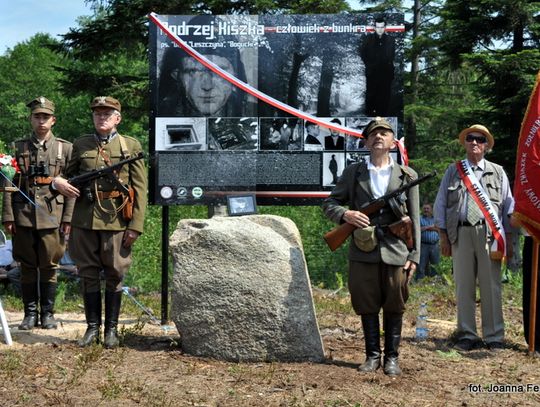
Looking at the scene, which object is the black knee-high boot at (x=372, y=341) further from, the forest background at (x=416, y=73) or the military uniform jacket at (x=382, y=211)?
the forest background at (x=416, y=73)

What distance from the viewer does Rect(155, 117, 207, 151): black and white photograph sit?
7.52 meters

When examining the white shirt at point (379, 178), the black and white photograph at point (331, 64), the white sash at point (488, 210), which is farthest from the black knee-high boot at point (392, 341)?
the black and white photograph at point (331, 64)

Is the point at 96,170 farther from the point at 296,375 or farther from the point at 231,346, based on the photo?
the point at 296,375

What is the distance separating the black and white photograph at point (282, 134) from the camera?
750cm

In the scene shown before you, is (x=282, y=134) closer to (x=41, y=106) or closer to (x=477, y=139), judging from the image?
(x=477, y=139)

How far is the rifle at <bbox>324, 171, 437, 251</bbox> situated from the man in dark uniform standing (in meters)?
1.92

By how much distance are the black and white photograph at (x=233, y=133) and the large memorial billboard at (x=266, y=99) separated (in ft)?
0.03

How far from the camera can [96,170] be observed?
21.2 ft

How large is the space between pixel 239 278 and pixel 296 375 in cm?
92

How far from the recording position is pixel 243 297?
6.04m

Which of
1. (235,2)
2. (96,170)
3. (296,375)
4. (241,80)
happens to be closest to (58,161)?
(96,170)

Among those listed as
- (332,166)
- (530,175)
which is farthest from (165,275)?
(530,175)

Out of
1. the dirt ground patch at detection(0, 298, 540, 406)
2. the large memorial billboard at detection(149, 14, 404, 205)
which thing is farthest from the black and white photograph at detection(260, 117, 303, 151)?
the dirt ground patch at detection(0, 298, 540, 406)

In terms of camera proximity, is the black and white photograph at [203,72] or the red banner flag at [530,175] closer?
the red banner flag at [530,175]
